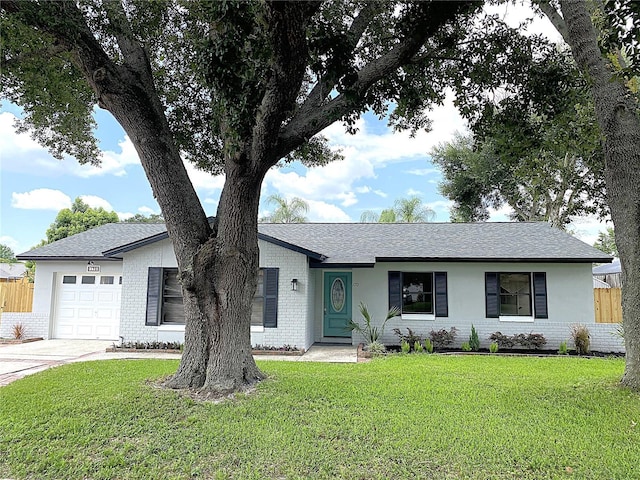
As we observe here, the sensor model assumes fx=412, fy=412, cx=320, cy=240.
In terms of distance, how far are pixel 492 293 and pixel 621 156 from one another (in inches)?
256

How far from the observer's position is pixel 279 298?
37.1 ft

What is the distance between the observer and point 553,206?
2191 cm

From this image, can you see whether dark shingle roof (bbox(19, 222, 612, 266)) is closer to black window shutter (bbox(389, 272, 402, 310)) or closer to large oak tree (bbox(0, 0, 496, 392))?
black window shutter (bbox(389, 272, 402, 310))

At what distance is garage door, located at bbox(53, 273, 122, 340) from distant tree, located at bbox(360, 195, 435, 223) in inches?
722

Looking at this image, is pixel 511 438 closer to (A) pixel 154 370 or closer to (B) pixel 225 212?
(B) pixel 225 212

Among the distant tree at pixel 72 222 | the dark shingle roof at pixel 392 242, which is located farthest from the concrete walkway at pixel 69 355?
the distant tree at pixel 72 222

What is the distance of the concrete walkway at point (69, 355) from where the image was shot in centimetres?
885

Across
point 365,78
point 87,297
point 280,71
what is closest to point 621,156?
point 365,78

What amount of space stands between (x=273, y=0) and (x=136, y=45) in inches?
150

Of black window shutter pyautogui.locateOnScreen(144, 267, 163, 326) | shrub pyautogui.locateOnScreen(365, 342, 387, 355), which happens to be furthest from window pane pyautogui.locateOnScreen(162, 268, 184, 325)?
shrub pyautogui.locateOnScreen(365, 342, 387, 355)

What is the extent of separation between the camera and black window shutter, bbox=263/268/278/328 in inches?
443

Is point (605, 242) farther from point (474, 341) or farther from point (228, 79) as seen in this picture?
point (228, 79)

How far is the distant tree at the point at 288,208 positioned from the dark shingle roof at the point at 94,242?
582 inches

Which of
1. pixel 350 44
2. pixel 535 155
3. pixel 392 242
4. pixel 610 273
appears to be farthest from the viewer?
pixel 610 273
